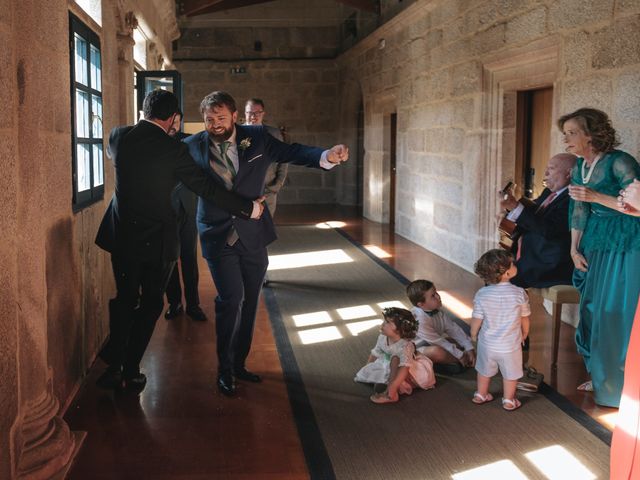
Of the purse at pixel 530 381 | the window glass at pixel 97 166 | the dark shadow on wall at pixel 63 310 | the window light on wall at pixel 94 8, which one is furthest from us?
the window light on wall at pixel 94 8

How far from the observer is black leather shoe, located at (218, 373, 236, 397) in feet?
12.4

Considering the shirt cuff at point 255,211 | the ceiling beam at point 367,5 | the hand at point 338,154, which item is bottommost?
the shirt cuff at point 255,211

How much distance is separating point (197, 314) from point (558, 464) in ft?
10.1

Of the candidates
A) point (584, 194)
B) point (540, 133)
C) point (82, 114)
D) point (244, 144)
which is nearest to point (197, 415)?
point (244, 144)

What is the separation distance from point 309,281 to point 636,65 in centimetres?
346

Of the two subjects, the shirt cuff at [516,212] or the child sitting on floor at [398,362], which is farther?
the shirt cuff at [516,212]

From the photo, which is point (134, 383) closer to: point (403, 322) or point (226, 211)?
point (226, 211)

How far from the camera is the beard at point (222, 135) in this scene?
3645mm

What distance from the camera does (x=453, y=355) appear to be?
4152 mm

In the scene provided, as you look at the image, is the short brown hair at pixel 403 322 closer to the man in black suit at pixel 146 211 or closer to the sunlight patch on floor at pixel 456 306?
the man in black suit at pixel 146 211

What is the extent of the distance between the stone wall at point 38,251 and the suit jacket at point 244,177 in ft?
2.11

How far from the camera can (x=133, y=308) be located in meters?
3.86

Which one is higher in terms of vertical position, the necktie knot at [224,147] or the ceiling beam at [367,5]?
the ceiling beam at [367,5]

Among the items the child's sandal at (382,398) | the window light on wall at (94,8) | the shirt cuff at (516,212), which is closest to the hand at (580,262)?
the shirt cuff at (516,212)
